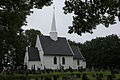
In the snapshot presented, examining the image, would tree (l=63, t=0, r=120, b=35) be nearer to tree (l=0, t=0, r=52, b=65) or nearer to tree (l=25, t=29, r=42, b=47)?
tree (l=0, t=0, r=52, b=65)

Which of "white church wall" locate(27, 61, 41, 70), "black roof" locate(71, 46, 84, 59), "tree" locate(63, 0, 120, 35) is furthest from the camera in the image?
"black roof" locate(71, 46, 84, 59)

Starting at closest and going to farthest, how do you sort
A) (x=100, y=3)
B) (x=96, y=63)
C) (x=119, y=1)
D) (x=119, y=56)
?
(x=119, y=1) → (x=100, y=3) → (x=119, y=56) → (x=96, y=63)

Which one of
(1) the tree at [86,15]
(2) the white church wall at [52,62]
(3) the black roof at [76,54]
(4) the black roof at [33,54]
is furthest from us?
(3) the black roof at [76,54]

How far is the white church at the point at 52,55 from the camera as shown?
62688 millimetres

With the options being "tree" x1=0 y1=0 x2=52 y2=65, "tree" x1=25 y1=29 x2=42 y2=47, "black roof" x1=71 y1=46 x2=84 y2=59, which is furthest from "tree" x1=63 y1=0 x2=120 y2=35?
"tree" x1=25 y1=29 x2=42 y2=47

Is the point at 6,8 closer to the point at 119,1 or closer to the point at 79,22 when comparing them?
the point at 79,22

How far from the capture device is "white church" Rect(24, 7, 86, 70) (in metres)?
62.7

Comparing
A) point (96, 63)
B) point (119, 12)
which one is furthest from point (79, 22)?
point (96, 63)

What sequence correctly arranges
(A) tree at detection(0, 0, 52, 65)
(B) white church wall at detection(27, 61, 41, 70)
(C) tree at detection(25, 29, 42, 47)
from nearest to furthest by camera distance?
(A) tree at detection(0, 0, 52, 65), (B) white church wall at detection(27, 61, 41, 70), (C) tree at detection(25, 29, 42, 47)

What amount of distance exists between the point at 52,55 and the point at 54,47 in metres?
2.60

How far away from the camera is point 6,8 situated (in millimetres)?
17875

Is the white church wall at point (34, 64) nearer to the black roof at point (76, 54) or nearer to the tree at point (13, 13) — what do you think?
the black roof at point (76, 54)

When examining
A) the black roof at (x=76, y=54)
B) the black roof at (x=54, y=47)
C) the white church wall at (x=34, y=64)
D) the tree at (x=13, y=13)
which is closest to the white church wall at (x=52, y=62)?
the black roof at (x=54, y=47)

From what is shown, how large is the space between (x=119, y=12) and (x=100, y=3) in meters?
1.03
